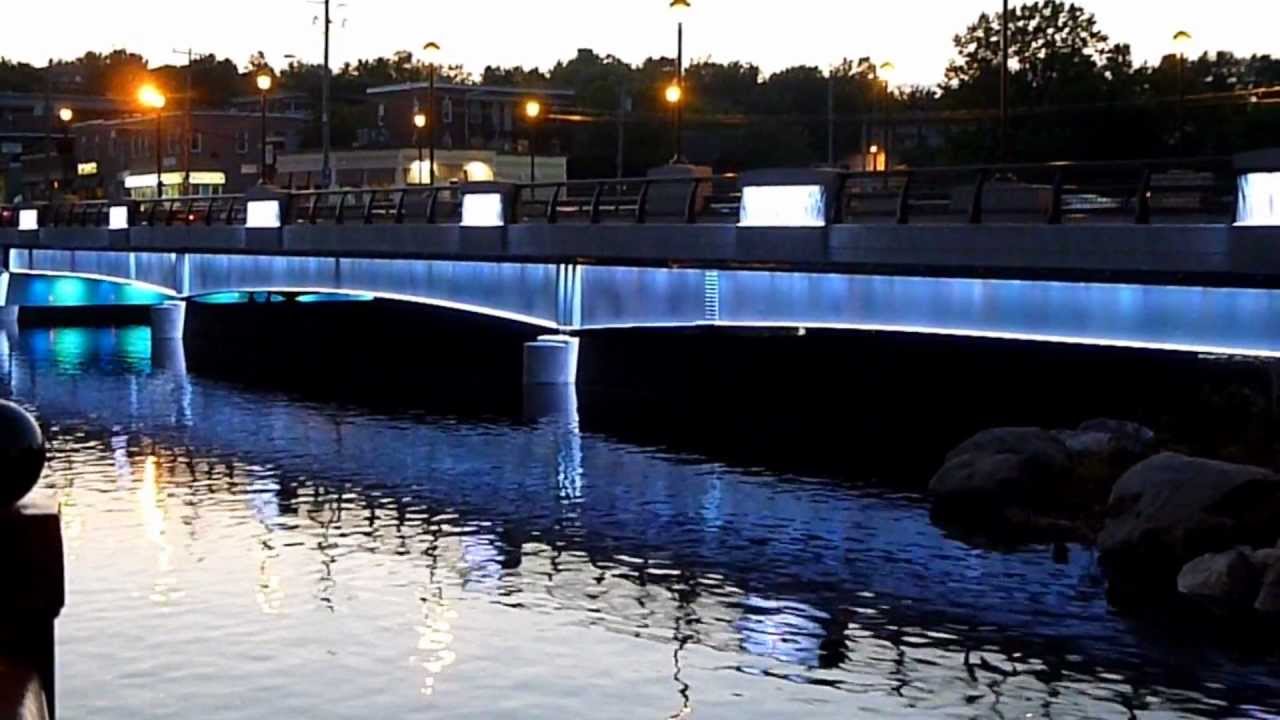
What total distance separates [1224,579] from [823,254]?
1336 centimetres

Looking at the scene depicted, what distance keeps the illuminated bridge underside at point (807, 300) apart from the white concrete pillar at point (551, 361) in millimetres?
697

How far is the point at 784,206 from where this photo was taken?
3644 cm

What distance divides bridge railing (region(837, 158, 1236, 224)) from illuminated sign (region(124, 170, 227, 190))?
91276 millimetres

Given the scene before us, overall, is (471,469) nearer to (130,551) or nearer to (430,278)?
(130,551)

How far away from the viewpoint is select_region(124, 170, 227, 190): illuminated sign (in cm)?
13238

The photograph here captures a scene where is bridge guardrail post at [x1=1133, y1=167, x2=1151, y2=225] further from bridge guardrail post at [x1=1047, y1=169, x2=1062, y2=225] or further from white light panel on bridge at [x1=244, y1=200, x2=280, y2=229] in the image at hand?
white light panel on bridge at [x1=244, y1=200, x2=280, y2=229]

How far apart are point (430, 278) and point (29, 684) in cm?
3876

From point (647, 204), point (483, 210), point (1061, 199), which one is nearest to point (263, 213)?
point (483, 210)

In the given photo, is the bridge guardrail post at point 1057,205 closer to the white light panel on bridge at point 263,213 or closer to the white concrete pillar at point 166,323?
the white light panel on bridge at point 263,213

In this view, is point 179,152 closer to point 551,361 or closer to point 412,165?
point 412,165

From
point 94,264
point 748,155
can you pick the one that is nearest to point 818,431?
point 94,264

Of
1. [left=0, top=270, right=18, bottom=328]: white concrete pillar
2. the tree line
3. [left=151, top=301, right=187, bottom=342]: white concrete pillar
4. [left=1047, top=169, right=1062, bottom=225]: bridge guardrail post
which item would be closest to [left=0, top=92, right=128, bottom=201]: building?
the tree line

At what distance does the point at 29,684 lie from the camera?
11344mm

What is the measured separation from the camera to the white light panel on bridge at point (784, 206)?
35.7 metres
